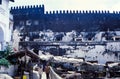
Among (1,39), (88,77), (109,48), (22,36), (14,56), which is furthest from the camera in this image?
(22,36)

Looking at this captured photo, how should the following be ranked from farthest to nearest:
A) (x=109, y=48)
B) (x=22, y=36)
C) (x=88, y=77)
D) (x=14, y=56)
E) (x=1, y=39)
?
(x=22, y=36)
(x=109, y=48)
(x=1, y=39)
(x=88, y=77)
(x=14, y=56)

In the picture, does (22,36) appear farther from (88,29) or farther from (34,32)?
(88,29)

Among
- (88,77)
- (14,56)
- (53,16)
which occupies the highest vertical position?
(53,16)

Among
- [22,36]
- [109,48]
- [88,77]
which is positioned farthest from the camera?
[22,36]

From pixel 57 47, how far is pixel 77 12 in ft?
18.2

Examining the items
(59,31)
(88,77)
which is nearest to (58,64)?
(88,77)

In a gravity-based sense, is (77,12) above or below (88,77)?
above

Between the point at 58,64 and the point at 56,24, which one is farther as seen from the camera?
the point at 56,24

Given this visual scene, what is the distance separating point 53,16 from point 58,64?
14.0m

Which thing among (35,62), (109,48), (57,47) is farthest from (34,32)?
(35,62)

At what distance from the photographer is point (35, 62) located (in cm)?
2188

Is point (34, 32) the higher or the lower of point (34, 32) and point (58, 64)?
the higher

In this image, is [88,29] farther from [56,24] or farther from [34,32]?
[34,32]

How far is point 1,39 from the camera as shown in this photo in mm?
26656
